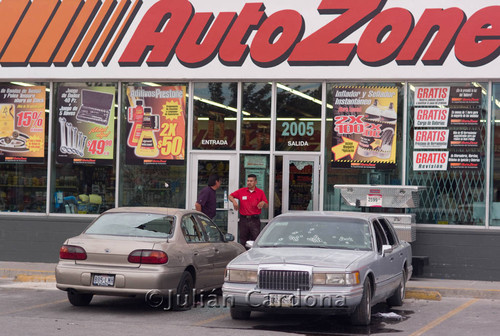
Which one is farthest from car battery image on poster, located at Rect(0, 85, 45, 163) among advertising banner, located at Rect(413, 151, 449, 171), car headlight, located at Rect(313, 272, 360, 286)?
car headlight, located at Rect(313, 272, 360, 286)

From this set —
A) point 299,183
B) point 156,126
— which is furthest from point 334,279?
point 156,126

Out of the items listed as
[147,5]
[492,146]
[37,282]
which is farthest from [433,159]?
[37,282]

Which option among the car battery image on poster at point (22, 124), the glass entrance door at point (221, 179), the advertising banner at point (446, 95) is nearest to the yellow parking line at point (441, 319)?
the advertising banner at point (446, 95)

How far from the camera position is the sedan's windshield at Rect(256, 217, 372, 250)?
11.2 metres

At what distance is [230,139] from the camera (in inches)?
691

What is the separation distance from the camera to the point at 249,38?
17109mm

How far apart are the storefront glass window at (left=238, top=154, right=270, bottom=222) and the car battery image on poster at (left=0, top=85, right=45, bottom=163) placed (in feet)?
15.1

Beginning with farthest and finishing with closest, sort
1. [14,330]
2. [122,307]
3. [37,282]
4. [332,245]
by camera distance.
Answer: [37,282]
[122,307]
[332,245]
[14,330]

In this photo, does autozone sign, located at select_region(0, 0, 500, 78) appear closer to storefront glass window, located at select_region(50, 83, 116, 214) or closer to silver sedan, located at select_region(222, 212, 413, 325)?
storefront glass window, located at select_region(50, 83, 116, 214)

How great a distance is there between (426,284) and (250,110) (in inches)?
207

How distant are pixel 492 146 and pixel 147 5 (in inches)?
307

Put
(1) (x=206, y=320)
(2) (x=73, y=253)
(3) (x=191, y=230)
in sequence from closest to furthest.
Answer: (1) (x=206, y=320)
(2) (x=73, y=253)
(3) (x=191, y=230)

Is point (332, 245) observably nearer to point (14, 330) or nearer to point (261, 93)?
point (14, 330)

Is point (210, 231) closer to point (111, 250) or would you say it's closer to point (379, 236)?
point (111, 250)
